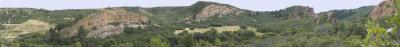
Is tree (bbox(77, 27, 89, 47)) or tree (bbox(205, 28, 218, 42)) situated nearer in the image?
tree (bbox(77, 27, 89, 47))

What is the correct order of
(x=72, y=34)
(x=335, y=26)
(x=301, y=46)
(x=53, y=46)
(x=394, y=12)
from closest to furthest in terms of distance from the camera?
(x=394, y=12)
(x=301, y=46)
(x=335, y=26)
(x=53, y=46)
(x=72, y=34)

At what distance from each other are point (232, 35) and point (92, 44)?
98.1ft

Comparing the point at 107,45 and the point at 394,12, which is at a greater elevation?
the point at 394,12

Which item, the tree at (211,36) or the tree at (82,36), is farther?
the tree at (211,36)

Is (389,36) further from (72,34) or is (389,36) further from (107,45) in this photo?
(72,34)

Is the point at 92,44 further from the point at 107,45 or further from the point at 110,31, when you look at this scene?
the point at 110,31

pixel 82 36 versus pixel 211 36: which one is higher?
pixel 82 36

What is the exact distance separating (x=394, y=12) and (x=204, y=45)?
14356 centimetres

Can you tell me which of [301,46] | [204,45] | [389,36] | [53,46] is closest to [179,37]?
[204,45]

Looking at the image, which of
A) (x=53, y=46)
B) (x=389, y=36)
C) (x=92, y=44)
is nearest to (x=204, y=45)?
(x=92, y=44)

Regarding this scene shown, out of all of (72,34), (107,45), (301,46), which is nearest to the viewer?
(301,46)

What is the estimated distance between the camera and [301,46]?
121 metres

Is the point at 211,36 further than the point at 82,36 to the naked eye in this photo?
No

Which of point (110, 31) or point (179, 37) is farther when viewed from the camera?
point (110, 31)
